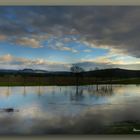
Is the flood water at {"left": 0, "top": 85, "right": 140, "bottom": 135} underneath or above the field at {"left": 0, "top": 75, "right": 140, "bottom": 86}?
underneath

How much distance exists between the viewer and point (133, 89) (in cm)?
275

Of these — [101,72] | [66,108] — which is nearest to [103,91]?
[101,72]

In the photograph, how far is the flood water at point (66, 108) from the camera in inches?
108

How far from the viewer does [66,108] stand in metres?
2.75

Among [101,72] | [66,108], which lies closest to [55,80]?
[66,108]

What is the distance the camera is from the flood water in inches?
108

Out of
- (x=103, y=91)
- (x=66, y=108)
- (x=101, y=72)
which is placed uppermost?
(x=101, y=72)

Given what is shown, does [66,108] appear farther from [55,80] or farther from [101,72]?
[101,72]

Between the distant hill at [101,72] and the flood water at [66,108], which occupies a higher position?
the distant hill at [101,72]

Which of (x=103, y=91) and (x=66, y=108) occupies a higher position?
(x=103, y=91)

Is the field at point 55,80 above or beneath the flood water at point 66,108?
above

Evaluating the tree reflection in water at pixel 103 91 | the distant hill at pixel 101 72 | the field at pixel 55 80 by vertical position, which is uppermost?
the distant hill at pixel 101 72
